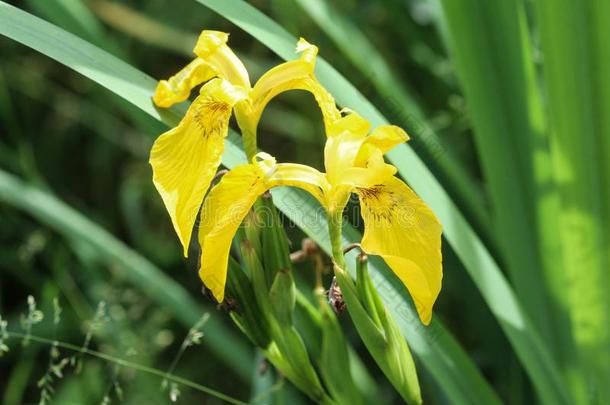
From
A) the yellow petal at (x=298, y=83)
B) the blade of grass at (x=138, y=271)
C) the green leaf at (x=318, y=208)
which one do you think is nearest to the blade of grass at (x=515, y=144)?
the green leaf at (x=318, y=208)

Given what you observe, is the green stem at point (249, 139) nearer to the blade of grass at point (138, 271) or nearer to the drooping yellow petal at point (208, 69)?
the drooping yellow petal at point (208, 69)

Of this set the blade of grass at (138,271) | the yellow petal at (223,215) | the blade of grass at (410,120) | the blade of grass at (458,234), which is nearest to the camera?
the yellow petal at (223,215)

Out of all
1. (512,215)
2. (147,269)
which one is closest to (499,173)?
(512,215)

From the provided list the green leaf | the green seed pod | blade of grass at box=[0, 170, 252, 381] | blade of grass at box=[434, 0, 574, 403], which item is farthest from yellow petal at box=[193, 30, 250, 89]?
blade of grass at box=[0, 170, 252, 381]

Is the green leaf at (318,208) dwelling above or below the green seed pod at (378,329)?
above

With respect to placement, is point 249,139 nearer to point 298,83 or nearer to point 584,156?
point 298,83

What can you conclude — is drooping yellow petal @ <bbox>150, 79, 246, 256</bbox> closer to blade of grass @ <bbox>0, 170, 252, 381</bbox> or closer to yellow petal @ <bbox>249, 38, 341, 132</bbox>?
yellow petal @ <bbox>249, 38, 341, 132</bbox>

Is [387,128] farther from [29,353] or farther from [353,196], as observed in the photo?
[29,353]
